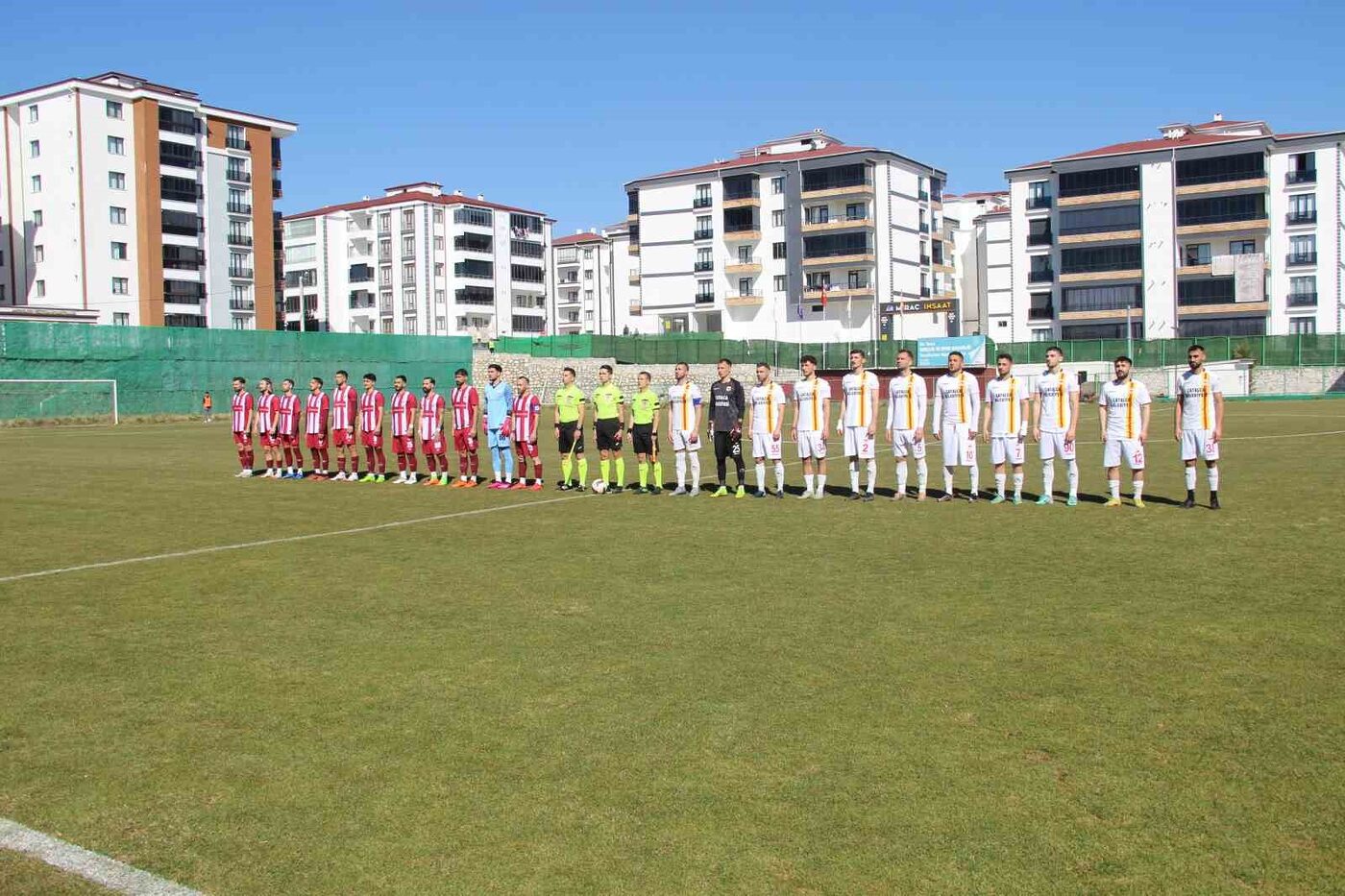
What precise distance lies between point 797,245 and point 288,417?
70.2m

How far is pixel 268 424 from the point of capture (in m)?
22.0

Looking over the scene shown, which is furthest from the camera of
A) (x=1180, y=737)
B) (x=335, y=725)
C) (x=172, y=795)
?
(x=335, y=725)

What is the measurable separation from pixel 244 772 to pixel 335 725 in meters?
0.72

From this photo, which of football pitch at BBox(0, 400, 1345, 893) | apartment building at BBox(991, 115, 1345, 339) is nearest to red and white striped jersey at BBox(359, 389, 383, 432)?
football pitch at BBox(0, 400, 1345, 893)

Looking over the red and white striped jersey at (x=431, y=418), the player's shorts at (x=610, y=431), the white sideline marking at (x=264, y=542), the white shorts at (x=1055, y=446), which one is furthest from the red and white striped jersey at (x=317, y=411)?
the white shorts at (x=1055, y=446)

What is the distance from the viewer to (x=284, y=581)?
1030 cm

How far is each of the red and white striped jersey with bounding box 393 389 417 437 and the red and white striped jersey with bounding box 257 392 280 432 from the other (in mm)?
2663

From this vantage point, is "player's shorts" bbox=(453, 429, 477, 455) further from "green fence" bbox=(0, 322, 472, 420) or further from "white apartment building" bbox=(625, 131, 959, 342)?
"white apartment building" bbox=(625, 131, 959, 342)

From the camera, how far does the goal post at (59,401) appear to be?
43.5 metres

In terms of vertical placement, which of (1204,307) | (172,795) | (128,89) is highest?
(128,89)

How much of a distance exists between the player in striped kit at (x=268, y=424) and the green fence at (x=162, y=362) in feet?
88.7

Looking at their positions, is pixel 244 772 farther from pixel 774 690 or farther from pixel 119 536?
pixel 119 536

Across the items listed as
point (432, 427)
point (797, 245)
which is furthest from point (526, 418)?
point (797, 245)

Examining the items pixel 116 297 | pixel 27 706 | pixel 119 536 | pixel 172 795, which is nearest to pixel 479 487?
pixel 119 536
